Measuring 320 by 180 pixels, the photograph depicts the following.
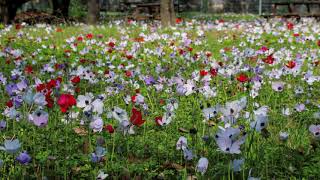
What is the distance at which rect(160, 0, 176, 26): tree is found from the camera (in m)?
13.0

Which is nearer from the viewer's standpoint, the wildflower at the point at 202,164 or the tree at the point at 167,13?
the wildflower at the point at 202,164

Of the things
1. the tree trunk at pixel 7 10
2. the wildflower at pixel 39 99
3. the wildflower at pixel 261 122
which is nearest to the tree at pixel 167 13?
the tree trunk at pixel 7 10

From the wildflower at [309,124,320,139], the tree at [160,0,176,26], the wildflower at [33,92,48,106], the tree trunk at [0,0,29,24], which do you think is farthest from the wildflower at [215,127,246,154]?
the tree trunk at [0,0,29,24]

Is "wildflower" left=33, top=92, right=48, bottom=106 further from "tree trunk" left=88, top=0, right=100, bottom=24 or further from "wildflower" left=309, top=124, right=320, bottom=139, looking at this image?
"tree trunk" left=88, top=0, right=100, bottom=24

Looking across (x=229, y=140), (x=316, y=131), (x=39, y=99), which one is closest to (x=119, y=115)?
(x=39, y=99)

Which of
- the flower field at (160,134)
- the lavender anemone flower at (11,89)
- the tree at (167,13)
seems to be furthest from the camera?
the tree at (167,13)

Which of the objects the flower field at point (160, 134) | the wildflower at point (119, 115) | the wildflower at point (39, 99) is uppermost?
the wildflower at point (39, 99)

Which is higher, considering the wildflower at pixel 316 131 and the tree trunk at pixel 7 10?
the tree trunk at pixel 7 10

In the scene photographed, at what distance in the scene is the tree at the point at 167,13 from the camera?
42.6 feet

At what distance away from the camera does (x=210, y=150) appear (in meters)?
2.67

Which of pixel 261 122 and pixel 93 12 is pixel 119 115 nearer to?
pixel 261 122

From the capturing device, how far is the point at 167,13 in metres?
13.1

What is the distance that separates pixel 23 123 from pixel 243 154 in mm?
1650

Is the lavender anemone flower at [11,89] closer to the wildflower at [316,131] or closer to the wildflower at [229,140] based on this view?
the wildflower at [229,140]
